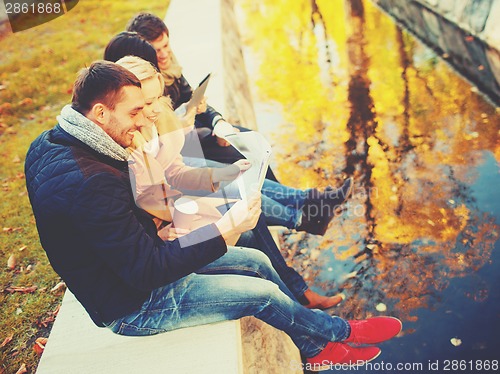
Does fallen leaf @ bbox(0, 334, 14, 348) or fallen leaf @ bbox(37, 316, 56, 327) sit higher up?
fallen leaf @ bbox(37, 316, 56, 327)

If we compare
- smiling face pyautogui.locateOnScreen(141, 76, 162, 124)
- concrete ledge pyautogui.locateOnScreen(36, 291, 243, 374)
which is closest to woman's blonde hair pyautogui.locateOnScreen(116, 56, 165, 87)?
smiling face pyautogui.locateOnScreen(141, 76, 162, 124)

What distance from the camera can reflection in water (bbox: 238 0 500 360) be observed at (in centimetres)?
342

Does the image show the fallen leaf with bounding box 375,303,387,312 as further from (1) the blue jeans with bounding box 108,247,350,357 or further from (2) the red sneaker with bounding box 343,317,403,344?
(1) the blue jeans with bounding box 108,247,350,357

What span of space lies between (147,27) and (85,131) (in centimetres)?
187

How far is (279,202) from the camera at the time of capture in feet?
11.5

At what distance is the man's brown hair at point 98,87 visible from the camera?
198 centimetres

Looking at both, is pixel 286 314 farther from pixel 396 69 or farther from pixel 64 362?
pixel 396 69

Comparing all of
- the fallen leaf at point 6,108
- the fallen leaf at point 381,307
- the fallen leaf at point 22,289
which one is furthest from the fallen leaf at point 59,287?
the fallen leaf at point 6,108

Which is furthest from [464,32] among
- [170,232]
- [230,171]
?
[170,232]

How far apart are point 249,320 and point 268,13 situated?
7.58 m

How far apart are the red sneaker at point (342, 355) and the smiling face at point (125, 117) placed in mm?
1821

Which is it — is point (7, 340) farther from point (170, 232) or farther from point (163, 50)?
point (163, 50)

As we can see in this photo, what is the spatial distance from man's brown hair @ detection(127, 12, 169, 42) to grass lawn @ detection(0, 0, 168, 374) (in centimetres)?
221

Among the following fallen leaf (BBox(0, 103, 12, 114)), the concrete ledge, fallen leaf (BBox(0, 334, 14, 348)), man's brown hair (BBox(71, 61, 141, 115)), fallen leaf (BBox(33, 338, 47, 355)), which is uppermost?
man's brown hair (BBox(71, 61, 141, 115))
